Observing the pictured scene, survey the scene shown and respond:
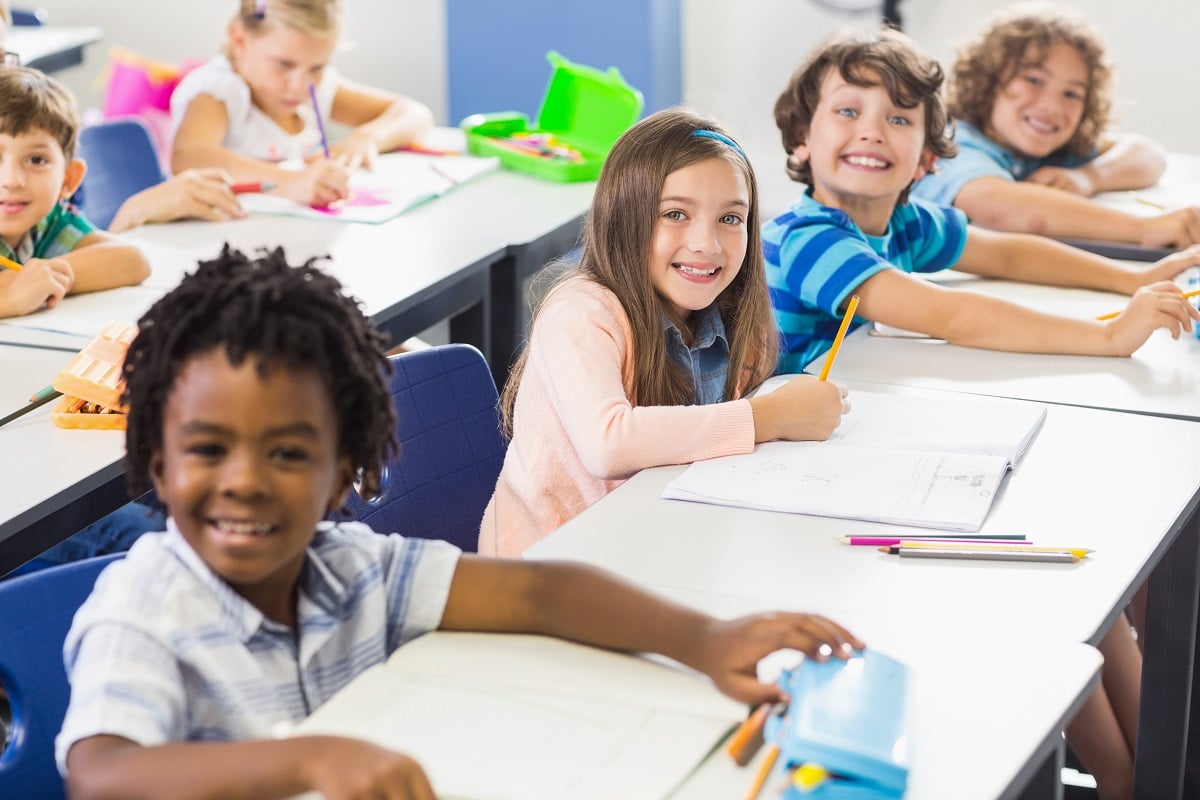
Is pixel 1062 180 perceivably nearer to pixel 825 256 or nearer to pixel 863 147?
pixel 863 147

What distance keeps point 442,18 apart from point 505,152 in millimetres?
2040

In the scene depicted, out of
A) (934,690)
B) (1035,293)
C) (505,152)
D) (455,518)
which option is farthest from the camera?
(505,152)

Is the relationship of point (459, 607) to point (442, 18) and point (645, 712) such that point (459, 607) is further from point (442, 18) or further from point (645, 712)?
point (442, 18)

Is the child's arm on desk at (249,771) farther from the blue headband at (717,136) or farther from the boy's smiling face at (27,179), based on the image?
the boy's smiling face at (27,179)

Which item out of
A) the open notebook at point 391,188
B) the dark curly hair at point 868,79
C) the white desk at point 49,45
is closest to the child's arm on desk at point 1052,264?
the dark curly hair at point 868,79

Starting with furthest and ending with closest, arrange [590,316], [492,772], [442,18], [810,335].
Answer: [442,18]
[810,335]
[590,316]
[492,772]

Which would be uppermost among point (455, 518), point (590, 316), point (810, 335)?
point (590, 316)

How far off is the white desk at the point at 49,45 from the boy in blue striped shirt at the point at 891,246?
8.47 ft

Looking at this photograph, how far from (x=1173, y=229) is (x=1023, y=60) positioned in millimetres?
491

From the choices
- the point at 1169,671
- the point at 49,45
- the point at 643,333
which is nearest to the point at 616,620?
the point at 643,333

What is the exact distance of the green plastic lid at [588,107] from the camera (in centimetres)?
312

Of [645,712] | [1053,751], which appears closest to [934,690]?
[1053,751]

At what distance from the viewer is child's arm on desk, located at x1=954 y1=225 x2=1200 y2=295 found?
232 centimetres

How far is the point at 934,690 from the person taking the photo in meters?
1.09
